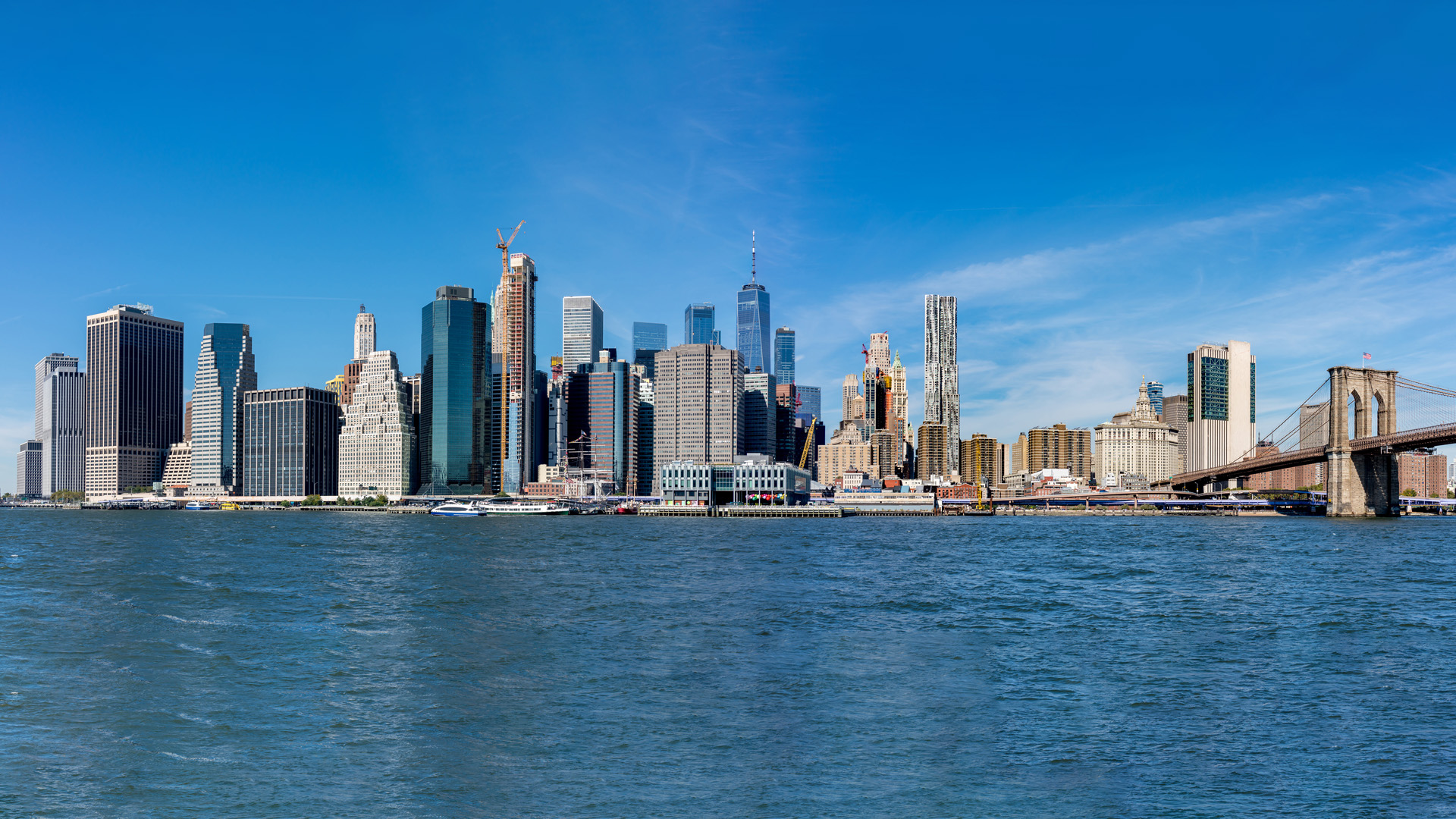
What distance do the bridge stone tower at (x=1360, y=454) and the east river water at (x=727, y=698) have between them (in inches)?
3660

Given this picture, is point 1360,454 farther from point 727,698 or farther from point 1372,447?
point 727,698

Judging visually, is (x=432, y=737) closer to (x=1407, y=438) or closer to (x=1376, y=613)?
(x=1376, y=613)

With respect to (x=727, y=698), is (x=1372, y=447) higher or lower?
higher

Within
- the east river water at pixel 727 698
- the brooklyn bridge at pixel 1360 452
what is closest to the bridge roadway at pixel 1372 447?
the brooklyn bridge at pixel 1360 452

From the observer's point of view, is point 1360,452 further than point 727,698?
Yes

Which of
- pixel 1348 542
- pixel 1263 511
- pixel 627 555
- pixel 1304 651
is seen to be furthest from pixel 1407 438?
pixel 1304 651

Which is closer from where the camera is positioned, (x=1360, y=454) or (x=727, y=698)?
(x=727, y=698)

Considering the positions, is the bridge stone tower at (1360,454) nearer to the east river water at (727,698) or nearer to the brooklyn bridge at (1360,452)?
the brooklyn bridge at (1360,452)

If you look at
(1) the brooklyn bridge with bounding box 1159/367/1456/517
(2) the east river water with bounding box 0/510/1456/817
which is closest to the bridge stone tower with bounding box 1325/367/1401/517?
(1) the brooklyn bridge with bounding box 1159/367/1456/517

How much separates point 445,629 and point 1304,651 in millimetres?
26061

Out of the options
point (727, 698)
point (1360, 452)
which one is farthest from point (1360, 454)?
point (727, 698)

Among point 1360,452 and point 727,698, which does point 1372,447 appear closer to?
point 1360,452

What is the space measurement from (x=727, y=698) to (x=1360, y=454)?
139 meters

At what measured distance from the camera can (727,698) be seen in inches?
866
